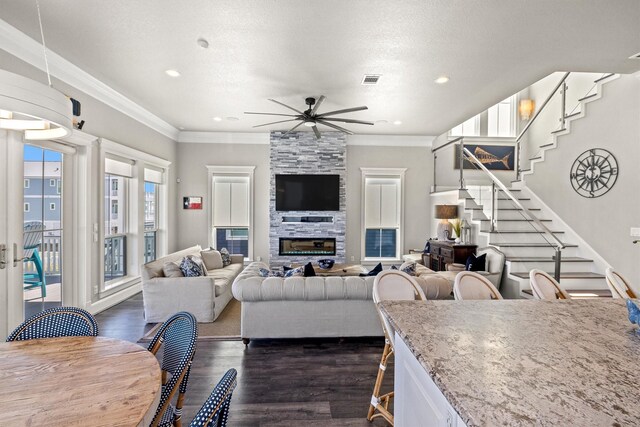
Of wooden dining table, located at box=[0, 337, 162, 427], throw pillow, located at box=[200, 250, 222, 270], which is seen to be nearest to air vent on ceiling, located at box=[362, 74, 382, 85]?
wooden dining table, located at box=[0, 337, 162, 427]

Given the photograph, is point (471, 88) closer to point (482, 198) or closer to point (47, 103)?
point (482, 198)

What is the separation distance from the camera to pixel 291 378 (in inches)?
104

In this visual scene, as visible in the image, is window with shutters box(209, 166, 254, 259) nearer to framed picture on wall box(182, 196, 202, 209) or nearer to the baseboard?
framed picture on wall box(182, 196, 202, 209)

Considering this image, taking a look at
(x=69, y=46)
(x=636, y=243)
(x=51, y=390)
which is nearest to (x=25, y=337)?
(x=51, y=390)

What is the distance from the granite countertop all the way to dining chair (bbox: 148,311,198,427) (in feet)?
3.34

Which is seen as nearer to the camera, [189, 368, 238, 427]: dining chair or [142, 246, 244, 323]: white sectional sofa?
[189, 368, 238, 427]: dining chair

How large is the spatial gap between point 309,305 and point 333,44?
2765 mm

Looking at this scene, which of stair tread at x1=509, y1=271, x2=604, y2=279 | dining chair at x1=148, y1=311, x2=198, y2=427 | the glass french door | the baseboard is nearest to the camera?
dining chair at x1=148, y1=311, x2=198, y2=427

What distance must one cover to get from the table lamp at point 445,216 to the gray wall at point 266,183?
4.03ft

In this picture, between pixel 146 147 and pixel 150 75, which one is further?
pixel 146 147

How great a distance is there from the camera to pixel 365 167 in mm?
7195

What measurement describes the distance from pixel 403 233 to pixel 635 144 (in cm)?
416

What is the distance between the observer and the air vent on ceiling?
12.6ft

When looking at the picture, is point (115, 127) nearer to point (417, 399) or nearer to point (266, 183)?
point (266, 183)
